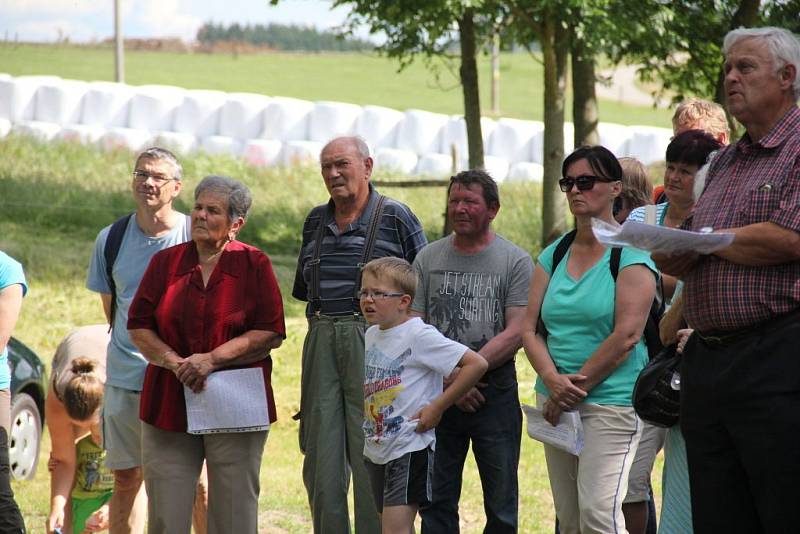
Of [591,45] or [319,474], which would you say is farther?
[591,45]

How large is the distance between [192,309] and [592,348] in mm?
1788

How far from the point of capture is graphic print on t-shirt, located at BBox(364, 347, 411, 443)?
5180mm

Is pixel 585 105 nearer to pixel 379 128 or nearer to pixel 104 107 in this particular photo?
pixel 379 128

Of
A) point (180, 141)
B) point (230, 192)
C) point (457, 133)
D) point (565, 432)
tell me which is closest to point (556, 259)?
point (565, 432)

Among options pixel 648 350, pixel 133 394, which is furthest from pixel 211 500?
pixel 648 350

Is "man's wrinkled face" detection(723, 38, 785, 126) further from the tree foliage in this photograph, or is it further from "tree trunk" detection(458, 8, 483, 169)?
the tree foliage

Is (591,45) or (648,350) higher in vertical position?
(591,45)

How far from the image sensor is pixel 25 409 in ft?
28.0

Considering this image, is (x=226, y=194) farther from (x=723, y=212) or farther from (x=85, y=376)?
(x=723, y=212)

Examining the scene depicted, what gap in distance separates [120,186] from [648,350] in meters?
15.1

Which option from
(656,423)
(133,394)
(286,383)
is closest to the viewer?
(656,423)

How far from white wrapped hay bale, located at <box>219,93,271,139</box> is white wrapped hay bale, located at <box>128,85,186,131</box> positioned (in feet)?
4.04

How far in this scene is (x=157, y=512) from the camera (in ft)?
17.9

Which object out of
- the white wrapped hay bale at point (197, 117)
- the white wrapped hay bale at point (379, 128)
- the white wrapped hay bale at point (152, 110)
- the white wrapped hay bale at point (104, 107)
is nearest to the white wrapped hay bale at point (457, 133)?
the white wrapped hay bale at point (379, 128)
